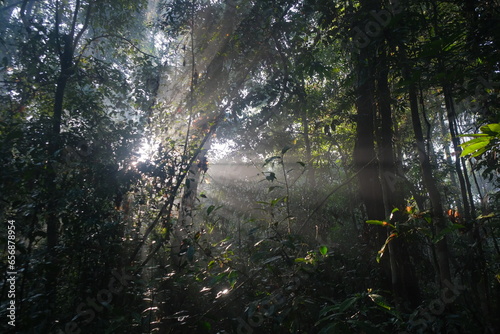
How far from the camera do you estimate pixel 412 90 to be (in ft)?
9.54

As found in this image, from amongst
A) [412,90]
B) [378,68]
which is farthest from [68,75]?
[412,90]

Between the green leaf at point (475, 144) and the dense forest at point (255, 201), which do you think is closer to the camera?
the green leaf at point (475, 144)

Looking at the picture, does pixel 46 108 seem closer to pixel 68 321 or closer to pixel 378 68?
pixel 68 321

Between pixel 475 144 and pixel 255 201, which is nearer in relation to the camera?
pixel 475 144

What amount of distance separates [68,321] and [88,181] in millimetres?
1622
